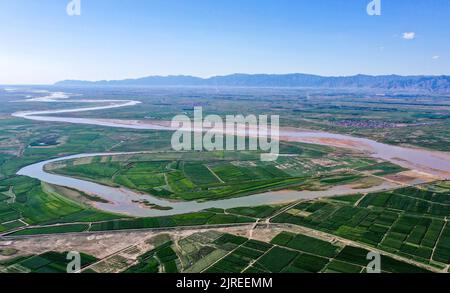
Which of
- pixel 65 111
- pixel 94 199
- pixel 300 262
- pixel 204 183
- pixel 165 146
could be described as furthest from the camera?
pixel 65 111

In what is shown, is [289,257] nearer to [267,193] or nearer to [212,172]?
[267,193]

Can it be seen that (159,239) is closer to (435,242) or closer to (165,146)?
(435,242)

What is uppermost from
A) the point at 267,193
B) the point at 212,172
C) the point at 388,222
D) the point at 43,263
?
the point at 212,172

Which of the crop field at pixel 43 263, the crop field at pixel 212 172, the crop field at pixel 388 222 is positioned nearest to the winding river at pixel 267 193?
the crop field at pixel 212 172

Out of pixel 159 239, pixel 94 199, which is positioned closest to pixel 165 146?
pixel 94 199

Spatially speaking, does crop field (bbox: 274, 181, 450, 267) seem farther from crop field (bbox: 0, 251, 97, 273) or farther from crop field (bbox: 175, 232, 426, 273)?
crop field (bbox: 0, 251, 97, 273)

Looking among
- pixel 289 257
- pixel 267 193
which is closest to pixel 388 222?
pixel 289 257

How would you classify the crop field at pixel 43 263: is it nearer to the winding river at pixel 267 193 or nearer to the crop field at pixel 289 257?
the crop field at pixel 289 257

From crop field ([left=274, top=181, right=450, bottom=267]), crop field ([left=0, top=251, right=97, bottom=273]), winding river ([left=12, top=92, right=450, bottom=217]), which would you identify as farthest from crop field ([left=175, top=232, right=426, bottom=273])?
winding river ([left=12, top=92, right=450, bottom=217])
